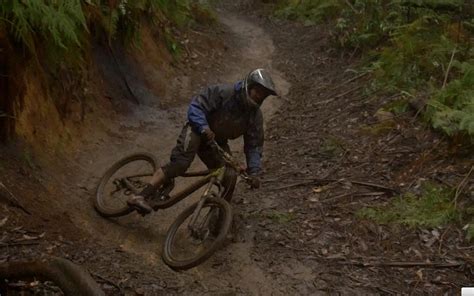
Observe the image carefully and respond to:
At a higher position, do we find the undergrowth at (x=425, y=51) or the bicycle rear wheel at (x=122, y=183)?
the bicycle rear wheel at (x=122, y=183)

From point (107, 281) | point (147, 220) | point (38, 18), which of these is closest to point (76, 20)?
point (38, 18)

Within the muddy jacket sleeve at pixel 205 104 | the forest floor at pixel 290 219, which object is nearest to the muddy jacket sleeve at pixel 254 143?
the muddy jacket sleeve at pixel 205 104

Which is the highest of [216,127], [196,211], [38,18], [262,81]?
[38,18]

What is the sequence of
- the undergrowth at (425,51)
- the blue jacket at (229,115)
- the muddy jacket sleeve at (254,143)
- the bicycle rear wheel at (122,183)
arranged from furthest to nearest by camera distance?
the undergrowth at (425,51) < the bicycle rear wheel at (122,183) < the muddy jacket sleeve at (254,143) < the blue jacket at (229,115)

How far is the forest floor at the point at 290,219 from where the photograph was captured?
5625 mm

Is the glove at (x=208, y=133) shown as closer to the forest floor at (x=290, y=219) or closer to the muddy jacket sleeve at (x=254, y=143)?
the muddy jacket sleeve at (x=254, y=143)

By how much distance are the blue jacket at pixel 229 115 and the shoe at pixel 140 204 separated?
3.59 feet

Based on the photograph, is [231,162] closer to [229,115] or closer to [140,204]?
[229,115]

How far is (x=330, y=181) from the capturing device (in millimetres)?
7953

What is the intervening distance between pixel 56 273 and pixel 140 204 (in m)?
2.41

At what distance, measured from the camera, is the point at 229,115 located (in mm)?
6477

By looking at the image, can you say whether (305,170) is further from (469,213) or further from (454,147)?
(469,213)

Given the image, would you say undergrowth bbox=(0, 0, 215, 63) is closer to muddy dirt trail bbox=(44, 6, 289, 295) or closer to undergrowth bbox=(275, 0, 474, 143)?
muddy dirt trail bbox=(44, 6, 289, 295)

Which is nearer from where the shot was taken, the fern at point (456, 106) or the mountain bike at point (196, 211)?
the mountain bike at point (196, 211)
